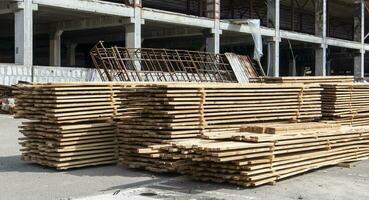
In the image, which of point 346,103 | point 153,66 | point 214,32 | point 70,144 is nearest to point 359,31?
point 214,32

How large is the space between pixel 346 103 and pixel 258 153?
6.10 m

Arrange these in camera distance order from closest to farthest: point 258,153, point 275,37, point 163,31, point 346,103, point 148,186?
point 258,153 < point 148,186 < point 346,103 < point 163,31 < point 275,37

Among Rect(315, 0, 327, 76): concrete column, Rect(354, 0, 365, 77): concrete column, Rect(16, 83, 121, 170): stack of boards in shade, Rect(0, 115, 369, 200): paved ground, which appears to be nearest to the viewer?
Rect(0, 115, 369, 200): paved ground

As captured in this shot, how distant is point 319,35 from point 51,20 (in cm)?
2110

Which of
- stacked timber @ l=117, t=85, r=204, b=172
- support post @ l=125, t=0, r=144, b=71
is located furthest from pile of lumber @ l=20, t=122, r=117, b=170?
support post @ l=125, t=0, r=144, b=71

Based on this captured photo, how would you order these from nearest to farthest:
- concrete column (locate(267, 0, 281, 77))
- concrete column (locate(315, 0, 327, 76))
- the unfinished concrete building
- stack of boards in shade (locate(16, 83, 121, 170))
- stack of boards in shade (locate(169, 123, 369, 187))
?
stack of boards in shade (locate(169, 123, 369, 187)) → stack of boards in shade (locate(16, 83, 121, 170)) → the unfinished concrete building → concrete column (locate(267, 0, 281, 77)) → concrete column (locate(315, 0, 327, 76))

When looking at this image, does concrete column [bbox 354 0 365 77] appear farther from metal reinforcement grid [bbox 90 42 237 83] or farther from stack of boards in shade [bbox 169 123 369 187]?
stack of boards in shade [bbox 169 123 369 187]

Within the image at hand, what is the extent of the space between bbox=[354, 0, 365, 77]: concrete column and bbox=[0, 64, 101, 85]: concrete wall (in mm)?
28782

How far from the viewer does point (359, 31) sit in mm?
47906

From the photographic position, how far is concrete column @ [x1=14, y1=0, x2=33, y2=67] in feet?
74.4

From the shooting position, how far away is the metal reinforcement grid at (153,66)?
2156 cm

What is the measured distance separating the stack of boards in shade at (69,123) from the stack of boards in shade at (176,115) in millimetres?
358

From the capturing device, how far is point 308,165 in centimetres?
982

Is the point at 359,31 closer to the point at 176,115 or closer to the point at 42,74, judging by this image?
the point at 42,74
